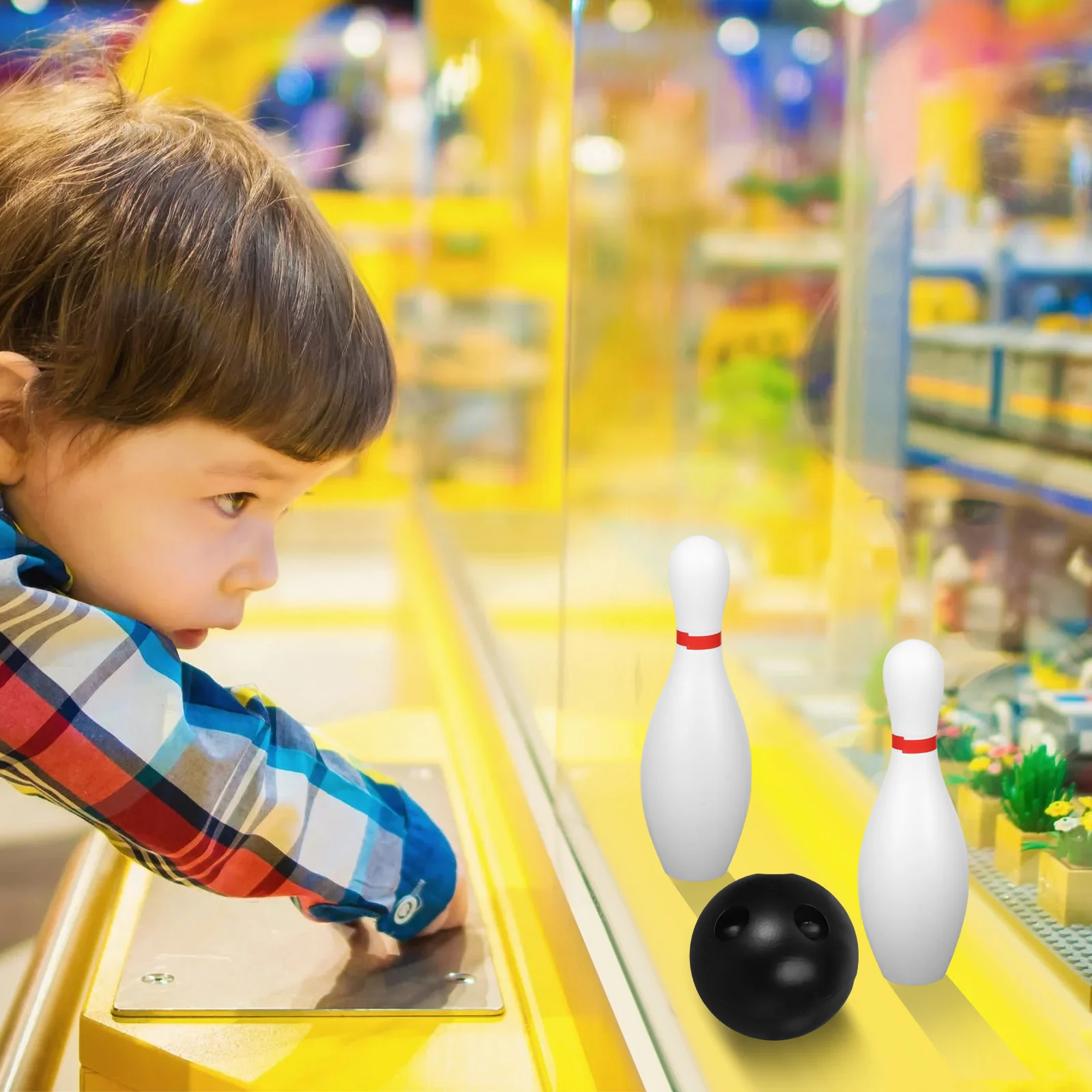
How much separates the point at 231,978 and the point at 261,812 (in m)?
0.18

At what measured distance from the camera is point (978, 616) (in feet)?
4.65

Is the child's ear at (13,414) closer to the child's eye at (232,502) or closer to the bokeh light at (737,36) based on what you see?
the child's eye at (232,502)

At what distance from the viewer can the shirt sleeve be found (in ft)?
2.41

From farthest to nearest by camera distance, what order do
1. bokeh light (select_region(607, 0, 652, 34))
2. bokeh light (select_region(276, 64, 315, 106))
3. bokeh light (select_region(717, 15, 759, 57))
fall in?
bokeh light (select_region(276, 64, 315, 106)), bokeh light (select_region(717, 15, 759, 57)), bokeh light (select_region(607, 0, 652, 34))

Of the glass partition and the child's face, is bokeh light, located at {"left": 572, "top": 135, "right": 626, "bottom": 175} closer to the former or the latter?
the glass partition

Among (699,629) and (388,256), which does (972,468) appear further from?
(388,256)

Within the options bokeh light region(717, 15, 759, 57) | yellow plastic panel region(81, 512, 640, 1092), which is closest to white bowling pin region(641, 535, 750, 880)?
yellow plastic panel region(81, 512, 640, 1092)

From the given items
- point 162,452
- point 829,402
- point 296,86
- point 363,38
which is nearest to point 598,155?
point 829,402

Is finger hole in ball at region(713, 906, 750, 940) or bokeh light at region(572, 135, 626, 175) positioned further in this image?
bokeh light at region(572, 135, 626, 175)

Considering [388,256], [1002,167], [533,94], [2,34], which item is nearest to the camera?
[1002,167]

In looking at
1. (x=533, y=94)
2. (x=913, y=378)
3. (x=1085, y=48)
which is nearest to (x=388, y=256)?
(x=533, y=94)

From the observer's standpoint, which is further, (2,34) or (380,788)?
(2,34)

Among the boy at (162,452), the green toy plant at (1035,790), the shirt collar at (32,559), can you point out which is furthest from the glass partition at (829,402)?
the shirt collar at (32,559)

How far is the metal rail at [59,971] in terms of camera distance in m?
0.86
